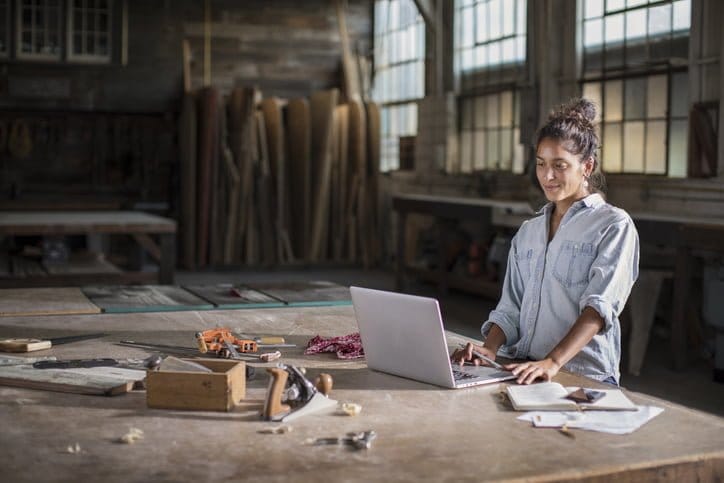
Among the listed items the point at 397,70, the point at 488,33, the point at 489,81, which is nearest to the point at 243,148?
the point at 397,70

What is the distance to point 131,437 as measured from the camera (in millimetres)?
2105

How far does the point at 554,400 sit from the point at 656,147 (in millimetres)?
5723

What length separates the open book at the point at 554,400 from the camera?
2.37 m

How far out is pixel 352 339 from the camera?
3.16 m

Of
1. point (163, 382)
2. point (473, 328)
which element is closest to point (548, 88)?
point (473, 328)

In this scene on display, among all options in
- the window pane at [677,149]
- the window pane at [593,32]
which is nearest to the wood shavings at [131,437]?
the window pane at [677,149]

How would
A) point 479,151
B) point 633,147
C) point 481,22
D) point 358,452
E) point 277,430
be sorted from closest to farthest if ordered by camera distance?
point 358,452 < point 277,430 < point 633,147 < point 481,22 < point 479,151

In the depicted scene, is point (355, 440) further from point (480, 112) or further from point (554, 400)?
point (480, 112)

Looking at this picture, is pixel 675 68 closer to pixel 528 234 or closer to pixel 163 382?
pixel 528 234

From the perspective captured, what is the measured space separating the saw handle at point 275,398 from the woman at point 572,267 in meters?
0.74

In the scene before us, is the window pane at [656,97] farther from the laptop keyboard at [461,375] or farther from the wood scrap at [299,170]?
the laptop keyboard at [461,375]

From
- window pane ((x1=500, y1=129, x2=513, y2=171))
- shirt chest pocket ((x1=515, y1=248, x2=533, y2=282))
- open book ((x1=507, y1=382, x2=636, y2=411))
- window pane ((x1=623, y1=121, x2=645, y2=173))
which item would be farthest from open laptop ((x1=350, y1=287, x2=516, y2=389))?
window pane ((x1=500, y1=129, x2=513, y2=171))

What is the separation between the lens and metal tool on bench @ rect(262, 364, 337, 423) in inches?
90.2

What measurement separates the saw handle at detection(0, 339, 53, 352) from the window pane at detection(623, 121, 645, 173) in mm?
5857
